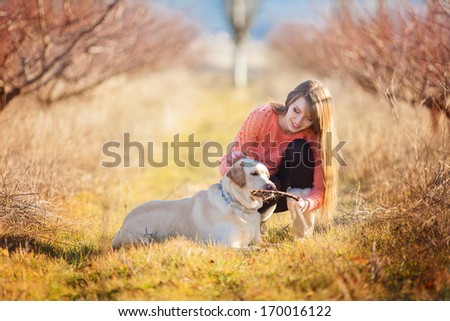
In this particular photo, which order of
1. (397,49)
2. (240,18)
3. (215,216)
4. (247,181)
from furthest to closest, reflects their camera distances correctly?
(240,18)
(397,49)
(215,216)
(247,181)

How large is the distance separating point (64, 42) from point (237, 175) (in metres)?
3.66

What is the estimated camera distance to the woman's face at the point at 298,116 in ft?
12.5

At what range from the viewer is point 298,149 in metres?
3.87

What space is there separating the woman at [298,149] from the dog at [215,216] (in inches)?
10.5

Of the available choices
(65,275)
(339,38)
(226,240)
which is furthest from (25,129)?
(339,38)

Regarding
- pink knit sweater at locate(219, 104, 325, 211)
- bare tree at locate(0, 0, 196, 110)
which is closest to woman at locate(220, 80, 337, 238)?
pink knit sweater at locate(219, 104, 325, 211)

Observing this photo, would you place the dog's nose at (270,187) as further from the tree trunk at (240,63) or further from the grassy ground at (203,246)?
the tree trunk at (240,63)

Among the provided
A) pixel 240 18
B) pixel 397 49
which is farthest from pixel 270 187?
pixel 240 18

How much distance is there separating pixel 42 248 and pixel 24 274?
53 cm

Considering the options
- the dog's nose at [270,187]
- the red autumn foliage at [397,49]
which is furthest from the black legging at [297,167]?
the red autumn foliage at [397,49]

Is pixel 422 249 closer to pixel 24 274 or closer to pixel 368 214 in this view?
pixel 368 214

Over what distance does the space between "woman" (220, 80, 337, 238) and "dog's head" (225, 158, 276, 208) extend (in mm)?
274

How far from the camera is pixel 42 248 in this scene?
12.2 feet

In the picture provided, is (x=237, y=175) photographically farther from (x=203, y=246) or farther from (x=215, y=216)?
(x=203, y=246)
